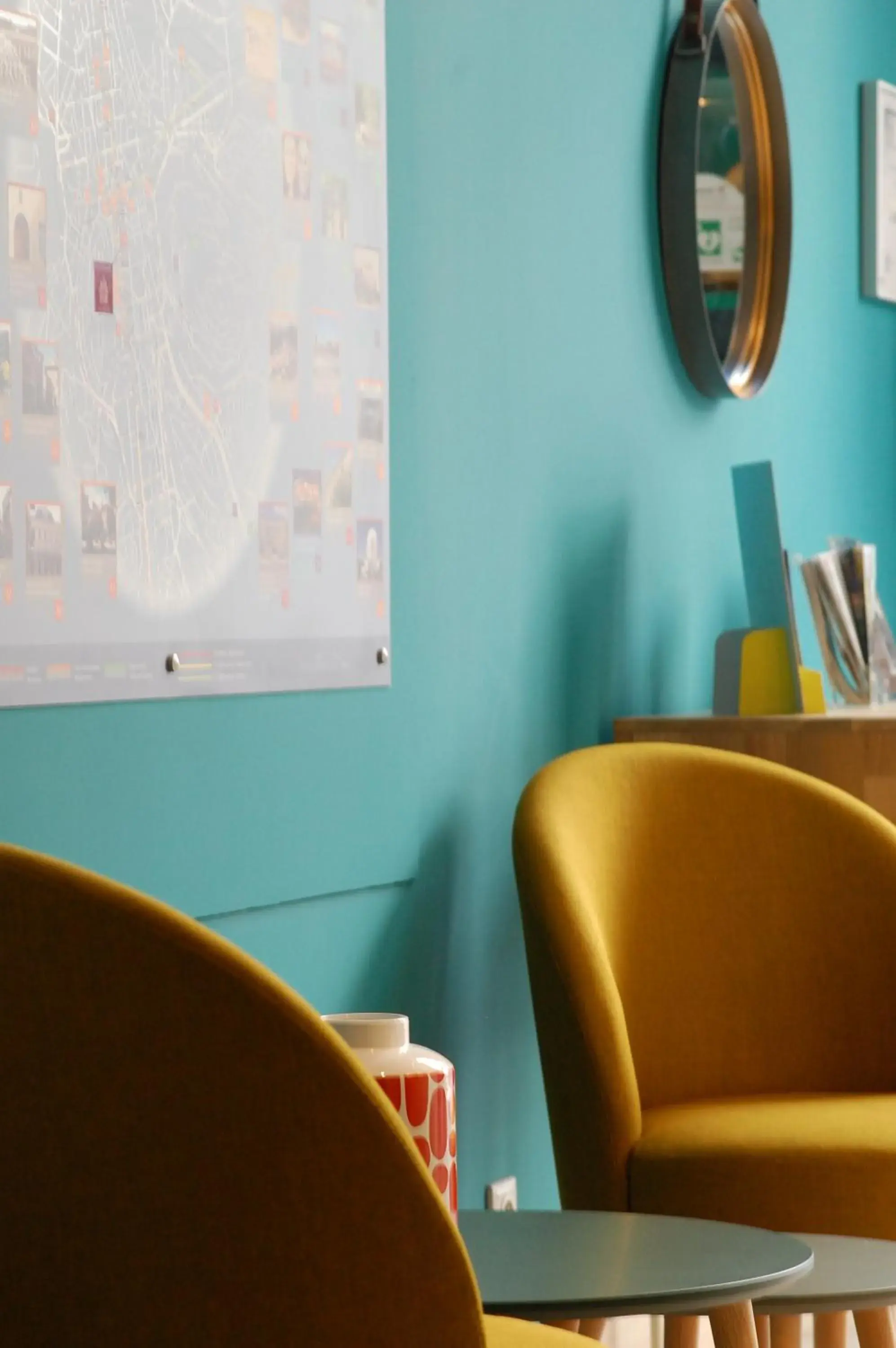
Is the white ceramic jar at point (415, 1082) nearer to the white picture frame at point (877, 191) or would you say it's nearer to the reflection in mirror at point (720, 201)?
the reflection in mirror at point (720, 201)

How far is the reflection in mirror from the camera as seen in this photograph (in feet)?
10.1

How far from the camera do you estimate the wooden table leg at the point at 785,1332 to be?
77.5 inches

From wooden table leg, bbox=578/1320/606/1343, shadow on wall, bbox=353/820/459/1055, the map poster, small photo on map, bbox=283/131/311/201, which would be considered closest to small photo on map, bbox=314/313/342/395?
the map poster

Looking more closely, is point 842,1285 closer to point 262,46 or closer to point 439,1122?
point 439,1122

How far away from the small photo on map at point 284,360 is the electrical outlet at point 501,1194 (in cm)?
107

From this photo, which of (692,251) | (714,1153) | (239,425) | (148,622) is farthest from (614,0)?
(714,1153)

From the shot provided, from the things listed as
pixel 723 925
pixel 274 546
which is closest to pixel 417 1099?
pixel 274 546

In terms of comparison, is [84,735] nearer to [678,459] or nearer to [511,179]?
[511,179]

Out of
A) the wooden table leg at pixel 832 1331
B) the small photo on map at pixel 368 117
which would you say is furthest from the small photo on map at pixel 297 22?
the wooden table leg at pixel 832 1331

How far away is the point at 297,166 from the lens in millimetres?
2055

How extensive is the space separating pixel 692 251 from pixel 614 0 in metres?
0.38

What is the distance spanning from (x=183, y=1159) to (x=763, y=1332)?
4.32 feet

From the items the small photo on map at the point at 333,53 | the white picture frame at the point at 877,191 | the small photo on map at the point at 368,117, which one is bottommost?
the small photo on map at the point at 368,117

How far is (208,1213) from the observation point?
1041 millimetres
